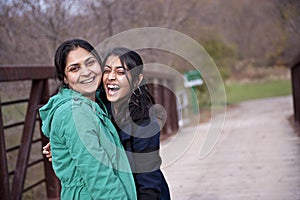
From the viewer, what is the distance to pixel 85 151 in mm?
1962

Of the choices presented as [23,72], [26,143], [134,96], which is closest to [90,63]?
[134,96]

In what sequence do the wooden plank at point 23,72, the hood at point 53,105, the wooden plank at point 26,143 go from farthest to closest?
1. the wooden plank at point 26,143
2. the wooden plank at point 23,72
3. the hood at point 53,105

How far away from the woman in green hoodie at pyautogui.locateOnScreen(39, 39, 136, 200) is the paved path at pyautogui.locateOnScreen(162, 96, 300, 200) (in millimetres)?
963

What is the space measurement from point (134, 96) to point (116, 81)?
0.11 metres

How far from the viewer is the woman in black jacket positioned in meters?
2.15

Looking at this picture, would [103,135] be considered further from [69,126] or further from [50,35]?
[50,35]

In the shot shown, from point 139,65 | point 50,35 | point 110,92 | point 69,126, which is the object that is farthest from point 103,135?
point 50,35

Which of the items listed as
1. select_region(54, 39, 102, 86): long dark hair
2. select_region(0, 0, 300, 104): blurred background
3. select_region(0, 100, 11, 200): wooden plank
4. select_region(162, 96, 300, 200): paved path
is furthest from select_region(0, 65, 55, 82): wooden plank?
select_region(0, 0, 300, 104): blurred background

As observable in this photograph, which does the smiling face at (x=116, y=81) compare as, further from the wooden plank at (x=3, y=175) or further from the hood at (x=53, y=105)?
the wooden plank at (x=3, y=175)

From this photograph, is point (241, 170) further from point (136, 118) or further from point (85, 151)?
point (85, 151)

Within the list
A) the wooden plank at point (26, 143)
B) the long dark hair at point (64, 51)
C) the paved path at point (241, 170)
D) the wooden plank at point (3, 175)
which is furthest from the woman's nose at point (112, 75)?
the wooden plank at point (26, 143)

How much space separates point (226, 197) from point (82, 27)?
4659 millimetres

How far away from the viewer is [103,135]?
205 centimetres

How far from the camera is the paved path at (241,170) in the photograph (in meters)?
4.48
